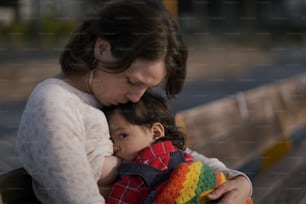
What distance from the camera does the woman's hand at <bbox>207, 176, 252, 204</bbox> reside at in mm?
1229

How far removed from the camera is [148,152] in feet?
4.20

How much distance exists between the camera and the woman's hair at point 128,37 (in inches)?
47.8

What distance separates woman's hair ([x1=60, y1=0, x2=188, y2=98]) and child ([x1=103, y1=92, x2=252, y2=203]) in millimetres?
88

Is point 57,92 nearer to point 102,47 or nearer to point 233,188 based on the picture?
point 102,47

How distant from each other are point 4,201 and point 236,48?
133cm

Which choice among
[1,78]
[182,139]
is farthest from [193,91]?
[182,139]

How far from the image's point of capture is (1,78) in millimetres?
4020

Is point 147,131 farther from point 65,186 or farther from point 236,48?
point 236,48

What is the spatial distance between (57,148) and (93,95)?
0.53 feet

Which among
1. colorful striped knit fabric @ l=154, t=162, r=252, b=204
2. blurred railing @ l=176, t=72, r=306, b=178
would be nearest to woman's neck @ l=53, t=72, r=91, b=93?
colorful striped knit fabric @ l=154, t=162, r=252, b=204

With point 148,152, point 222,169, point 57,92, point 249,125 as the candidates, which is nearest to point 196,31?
point 249,125

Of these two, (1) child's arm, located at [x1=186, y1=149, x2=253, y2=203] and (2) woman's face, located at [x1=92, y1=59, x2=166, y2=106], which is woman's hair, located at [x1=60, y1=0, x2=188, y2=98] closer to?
(2) woman's face, located at [x1=92, y1=59, x2=166, y2=106]

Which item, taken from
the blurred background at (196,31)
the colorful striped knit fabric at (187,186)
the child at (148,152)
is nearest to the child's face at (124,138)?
the child at (148,152)

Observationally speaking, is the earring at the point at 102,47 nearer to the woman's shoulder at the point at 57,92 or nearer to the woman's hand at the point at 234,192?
the woman's shoulder at the point at 57,92
